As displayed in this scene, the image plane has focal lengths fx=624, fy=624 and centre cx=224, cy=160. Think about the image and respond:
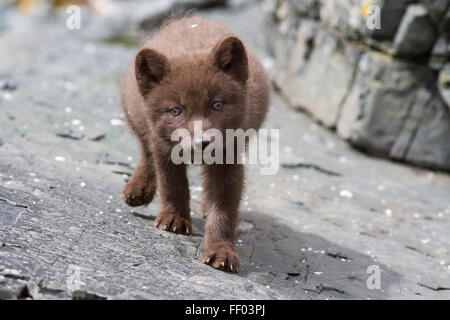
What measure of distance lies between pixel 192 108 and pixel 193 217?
1.77 metres

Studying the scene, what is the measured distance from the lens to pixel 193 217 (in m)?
5.86

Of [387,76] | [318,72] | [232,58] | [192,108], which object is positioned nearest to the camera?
[192,108]

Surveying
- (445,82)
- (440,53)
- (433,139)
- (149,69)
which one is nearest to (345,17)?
(440,53)

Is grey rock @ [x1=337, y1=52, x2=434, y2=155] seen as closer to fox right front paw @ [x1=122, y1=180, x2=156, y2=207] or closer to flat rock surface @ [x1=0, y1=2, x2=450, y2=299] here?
flat rock surface @ [x1=0, y1=2, x2=450, y2=299]

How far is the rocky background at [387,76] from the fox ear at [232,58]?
13.2ft

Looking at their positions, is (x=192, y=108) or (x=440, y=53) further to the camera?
(x=440, y=53)

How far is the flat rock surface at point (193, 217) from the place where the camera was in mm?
4121

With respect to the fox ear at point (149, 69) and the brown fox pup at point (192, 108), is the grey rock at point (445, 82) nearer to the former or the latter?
the brown fox pup at point (192, 108)

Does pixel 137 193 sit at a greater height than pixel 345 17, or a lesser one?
lesser

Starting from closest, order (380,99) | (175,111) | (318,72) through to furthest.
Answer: (175,111) → (380,99) → (318,72)

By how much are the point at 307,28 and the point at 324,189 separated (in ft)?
11.5

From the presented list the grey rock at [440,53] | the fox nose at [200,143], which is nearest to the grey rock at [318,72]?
the grey rock at [440,53]

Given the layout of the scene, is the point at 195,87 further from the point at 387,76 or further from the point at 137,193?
the point at 387,76
